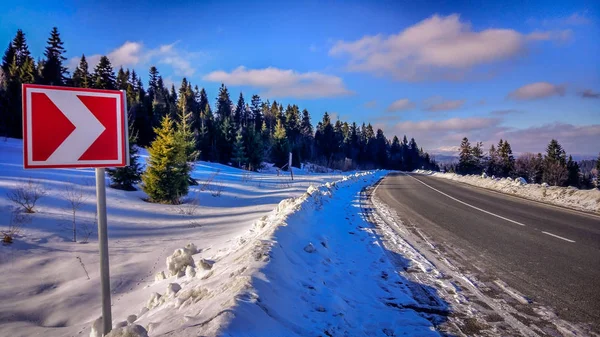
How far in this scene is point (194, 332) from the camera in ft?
7.55

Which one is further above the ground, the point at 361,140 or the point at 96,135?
the point at 361,140

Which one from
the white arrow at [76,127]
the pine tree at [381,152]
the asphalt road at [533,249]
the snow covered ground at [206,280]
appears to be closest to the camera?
the white arrow at [76,127]

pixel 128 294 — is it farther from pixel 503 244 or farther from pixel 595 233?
pixel 595 233

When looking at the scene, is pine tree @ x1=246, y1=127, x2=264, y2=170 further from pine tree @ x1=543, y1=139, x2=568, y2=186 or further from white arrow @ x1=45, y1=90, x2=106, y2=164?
pine tree @ x1=543, y1=139, x2=568, y2=186

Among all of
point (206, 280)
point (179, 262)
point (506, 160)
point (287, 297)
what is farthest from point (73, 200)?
point (506, 160)

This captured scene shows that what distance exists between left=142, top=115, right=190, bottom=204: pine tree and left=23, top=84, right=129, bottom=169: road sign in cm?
1065

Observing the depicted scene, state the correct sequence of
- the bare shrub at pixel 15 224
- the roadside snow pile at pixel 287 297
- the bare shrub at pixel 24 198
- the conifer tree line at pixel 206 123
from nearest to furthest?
1. the roadside snow pile at pixel 287 297
2. the bare shrub at pixel 15 224
3. the bare shrub at pixel 24 198
4. the conifer tree line at pixel 206 123

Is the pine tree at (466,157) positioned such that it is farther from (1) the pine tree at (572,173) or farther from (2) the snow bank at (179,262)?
(2) the snow bank at (179,262)

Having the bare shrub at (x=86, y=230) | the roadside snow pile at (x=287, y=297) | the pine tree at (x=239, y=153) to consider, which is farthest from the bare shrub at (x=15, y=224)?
the pine tree at (x=239, y=153)

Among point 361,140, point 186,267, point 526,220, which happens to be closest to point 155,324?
point 186,267

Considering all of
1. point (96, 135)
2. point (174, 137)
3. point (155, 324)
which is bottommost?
point (155, 324)

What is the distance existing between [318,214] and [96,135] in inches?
279

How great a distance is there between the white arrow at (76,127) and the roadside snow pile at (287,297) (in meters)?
1.61

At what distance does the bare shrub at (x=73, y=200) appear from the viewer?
7718mm
